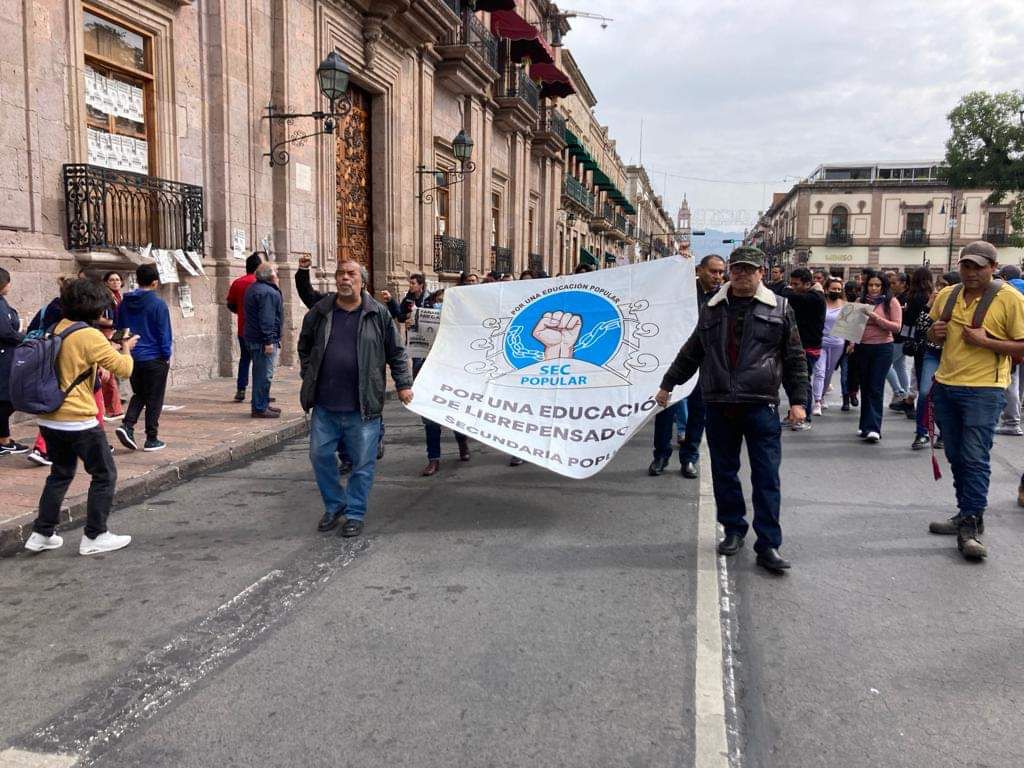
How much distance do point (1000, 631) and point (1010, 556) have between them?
1324 millimetres

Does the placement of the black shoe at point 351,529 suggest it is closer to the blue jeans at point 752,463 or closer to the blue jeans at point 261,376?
the blue jeans at point 752,463

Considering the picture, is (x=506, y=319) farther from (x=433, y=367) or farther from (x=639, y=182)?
(x=639, y=182)

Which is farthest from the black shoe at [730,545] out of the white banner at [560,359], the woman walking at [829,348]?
the woman walking at [829,348]

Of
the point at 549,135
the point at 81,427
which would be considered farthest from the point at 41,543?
the point at 549,135

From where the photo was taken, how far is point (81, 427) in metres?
4.57

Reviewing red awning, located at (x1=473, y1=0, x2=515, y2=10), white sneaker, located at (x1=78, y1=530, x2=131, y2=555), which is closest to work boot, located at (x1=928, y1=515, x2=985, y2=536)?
white sneaker, located at (x1=78, y1=530, x2=131, y2=555)

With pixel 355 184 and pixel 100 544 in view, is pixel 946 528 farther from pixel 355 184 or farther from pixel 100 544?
pixel 355 184

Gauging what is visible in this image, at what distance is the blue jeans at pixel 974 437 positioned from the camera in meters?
4.86

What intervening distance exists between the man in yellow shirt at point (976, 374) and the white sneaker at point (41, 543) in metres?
5.52

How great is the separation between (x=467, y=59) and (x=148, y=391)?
15.6 m

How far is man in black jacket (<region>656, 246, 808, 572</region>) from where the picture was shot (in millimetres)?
4504

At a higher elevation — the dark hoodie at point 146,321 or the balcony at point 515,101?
the balcony at point 515,101

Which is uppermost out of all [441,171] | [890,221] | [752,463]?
[890,221]

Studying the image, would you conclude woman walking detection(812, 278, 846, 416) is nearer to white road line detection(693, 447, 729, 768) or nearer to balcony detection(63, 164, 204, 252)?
white road line detection(693, 447, 729, 768)
